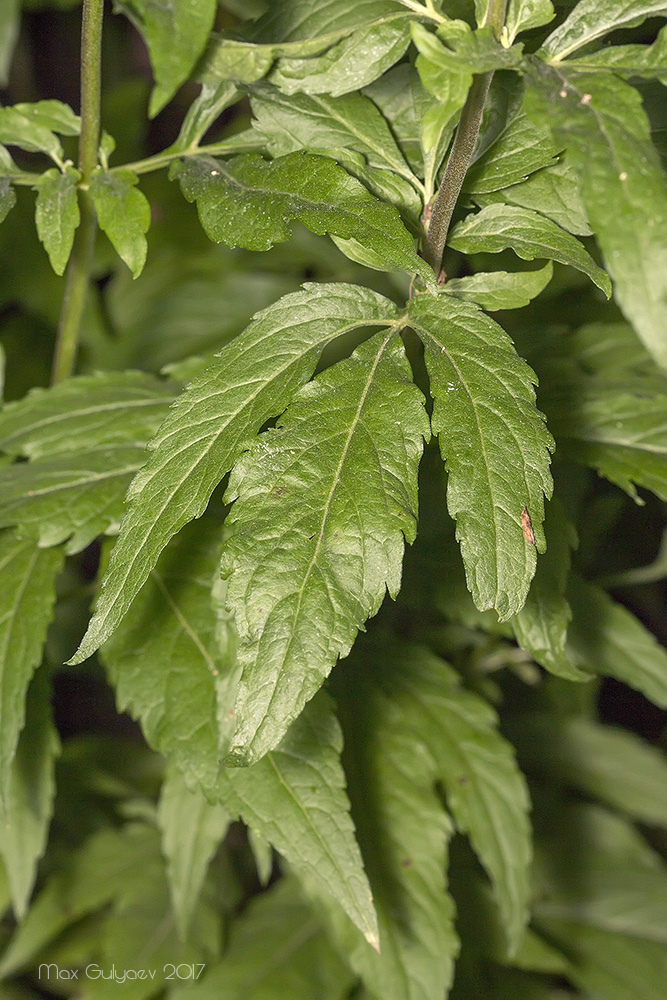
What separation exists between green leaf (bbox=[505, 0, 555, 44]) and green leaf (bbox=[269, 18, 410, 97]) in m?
0.08

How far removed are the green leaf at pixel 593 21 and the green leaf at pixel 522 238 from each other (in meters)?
0.12

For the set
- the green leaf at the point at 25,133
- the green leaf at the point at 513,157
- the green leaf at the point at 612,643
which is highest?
the green leaf at the point at 25,133

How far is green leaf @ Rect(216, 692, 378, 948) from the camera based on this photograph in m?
0.73

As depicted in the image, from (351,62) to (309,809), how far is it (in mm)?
598

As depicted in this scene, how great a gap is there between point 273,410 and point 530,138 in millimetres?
315

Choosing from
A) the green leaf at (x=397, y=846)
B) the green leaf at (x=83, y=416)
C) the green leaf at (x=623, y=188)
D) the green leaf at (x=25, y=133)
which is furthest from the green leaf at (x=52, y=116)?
the green leaf at (x=397, y=846)

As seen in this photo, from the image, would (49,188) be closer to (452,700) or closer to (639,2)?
(639,2)

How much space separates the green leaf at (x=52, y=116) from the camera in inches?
33.1

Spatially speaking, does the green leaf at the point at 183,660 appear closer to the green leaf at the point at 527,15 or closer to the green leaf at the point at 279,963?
the green leaf at the point at 527,15

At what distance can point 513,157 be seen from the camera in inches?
28.4

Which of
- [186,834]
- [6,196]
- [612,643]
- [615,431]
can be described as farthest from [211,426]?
[612,643]

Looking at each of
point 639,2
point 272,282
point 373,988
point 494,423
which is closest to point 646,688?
point 373,988

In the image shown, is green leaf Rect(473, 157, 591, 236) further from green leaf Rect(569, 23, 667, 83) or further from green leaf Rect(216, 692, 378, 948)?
green leaf Rect(216, 692, 378, 948)

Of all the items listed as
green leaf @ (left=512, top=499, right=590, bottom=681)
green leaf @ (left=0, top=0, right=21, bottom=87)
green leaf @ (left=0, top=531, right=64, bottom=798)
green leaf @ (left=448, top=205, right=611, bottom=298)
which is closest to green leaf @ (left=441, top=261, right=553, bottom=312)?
green leaf @ (left=448, top=205, right=611, bottom=298)
